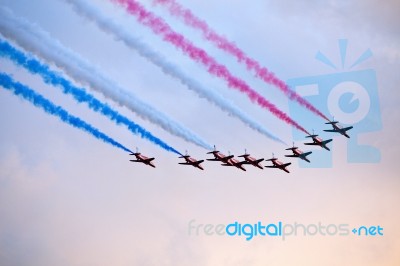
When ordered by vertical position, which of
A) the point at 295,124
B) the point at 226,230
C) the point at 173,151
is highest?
the point at 295,124

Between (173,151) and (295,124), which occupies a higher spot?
(295,124)

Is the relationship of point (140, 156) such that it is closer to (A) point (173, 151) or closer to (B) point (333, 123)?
(A) point (173, 151)

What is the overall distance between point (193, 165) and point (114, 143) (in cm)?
588

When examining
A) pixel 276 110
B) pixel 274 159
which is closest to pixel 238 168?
pixel 274 159

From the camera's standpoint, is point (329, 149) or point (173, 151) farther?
point (329, 149)

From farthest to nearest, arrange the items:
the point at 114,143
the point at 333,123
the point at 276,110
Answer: the point at 333,123
the point at 276,110
the point at 114,143

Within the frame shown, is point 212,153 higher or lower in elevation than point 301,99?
lower

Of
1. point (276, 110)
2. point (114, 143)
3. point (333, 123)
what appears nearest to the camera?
point (114, 143)

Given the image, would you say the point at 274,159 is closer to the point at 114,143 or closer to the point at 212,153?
the point at 212,153

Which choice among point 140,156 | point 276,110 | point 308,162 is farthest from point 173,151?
point 308,162

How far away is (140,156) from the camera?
128 ft

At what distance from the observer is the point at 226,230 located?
3875cm

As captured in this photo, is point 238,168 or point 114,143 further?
point 238,168

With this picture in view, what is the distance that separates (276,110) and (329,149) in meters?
5.36
